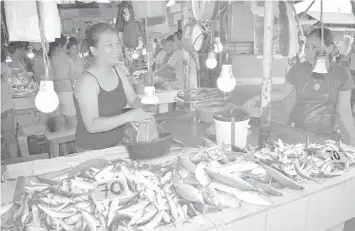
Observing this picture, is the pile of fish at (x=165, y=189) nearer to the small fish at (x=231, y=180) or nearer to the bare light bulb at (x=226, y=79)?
the small fish at (x=231, y=180)

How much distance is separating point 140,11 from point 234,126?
165 cm

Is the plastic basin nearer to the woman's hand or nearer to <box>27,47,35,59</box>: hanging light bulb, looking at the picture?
the woman's hand

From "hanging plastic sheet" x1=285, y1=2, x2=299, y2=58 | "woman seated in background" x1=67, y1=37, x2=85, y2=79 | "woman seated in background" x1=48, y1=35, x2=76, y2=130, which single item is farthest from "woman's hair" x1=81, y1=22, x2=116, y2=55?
"woman seated in background" x1=67, y1=37, x2=85, y2=79

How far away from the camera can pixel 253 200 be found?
6.32 ft

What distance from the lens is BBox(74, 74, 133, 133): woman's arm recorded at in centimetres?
270

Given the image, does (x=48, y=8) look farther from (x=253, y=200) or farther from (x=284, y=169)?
(x=284, y=169)

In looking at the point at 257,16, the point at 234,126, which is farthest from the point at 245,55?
the point at 234,126

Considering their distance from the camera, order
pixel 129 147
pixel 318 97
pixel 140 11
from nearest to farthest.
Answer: pixel 129 147
pixel 140 11
pixel 318 97

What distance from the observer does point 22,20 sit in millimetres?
2152

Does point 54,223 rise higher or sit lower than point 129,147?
lower

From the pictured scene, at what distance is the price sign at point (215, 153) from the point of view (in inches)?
91.3

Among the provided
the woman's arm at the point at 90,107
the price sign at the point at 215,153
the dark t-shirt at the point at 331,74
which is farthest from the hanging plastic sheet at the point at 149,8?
the dark t-shirt at the point at 331,74

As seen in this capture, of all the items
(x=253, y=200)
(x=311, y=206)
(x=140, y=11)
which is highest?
(x=140, y=11)

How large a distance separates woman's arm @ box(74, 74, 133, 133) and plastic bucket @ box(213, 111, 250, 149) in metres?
0.88
